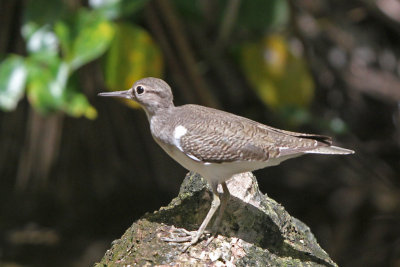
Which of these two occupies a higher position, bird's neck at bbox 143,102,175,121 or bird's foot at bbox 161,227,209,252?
bird's neck at bbox 143,102,175,121

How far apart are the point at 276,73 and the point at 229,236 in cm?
342

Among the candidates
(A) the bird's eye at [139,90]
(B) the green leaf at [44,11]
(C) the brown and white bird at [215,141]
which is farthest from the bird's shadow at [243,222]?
(B) the green leaf at [44,11]

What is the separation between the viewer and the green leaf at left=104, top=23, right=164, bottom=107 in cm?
684

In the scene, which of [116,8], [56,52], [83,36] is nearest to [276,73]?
[116,8]

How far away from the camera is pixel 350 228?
29.9ft

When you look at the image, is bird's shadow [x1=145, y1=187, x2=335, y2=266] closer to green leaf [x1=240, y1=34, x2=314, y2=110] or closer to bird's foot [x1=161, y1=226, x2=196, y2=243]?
bird's foot [x1=161, y1=226, x2=196, y2=243]

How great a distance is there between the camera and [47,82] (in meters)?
6.30

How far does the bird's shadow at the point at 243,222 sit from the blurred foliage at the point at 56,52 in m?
1.78

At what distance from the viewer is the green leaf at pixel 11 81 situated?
20.4 feet

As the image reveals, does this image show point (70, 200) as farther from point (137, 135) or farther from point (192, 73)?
point (192, 73)

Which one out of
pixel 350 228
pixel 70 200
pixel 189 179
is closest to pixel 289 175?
pixel 350 228

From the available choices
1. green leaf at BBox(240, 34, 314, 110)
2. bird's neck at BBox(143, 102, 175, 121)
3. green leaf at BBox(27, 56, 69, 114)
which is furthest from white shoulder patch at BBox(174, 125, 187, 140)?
green leaf at BBox(240, 34, 314, 110)

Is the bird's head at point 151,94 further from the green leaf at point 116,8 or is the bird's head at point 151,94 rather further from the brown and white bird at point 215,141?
the green leaf at point 116,8

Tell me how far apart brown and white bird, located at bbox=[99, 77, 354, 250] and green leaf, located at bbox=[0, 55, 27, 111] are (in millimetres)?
1669
